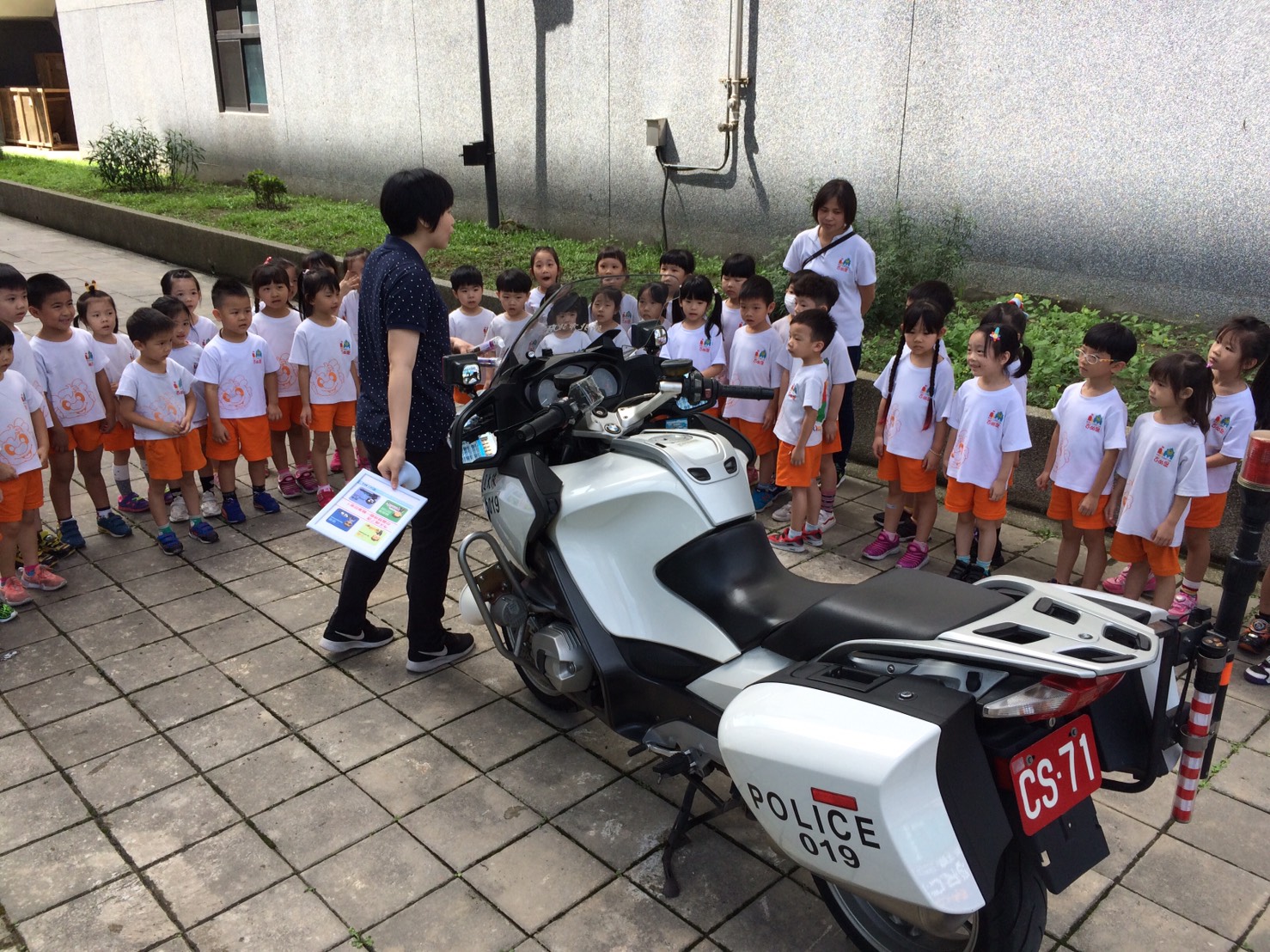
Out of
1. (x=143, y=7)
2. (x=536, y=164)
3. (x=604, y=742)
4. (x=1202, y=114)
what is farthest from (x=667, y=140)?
(x=143, y=7)

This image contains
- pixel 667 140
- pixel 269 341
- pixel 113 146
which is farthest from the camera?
pixel 113 146

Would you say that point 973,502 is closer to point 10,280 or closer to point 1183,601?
point 1183,601

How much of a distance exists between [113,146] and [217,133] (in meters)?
1.59

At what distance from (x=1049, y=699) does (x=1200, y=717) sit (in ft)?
1.67

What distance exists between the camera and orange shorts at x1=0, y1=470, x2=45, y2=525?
14.9 feet

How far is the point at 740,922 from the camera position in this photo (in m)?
2.86

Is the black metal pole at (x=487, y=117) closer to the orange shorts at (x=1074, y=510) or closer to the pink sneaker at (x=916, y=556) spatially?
the pink sneaker at (x=916, y=556)

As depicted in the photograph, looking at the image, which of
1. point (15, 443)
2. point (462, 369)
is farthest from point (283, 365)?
point (462, 369)

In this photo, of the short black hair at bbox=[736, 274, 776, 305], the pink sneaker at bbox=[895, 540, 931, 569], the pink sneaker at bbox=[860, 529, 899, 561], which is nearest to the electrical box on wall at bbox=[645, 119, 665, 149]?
the short black hair at bbox=[736, 274, 776, 305]

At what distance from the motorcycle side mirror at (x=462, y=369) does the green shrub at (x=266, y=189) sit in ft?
38.7

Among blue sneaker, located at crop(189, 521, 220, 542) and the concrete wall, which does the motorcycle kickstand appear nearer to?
blue sneaker, located at crop(189, 521, 220, 542)

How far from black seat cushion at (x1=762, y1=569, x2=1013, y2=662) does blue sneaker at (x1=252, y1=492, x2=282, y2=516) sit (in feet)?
12.7

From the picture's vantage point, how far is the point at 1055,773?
230cm

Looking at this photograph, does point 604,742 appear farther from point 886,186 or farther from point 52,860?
point 886,186
